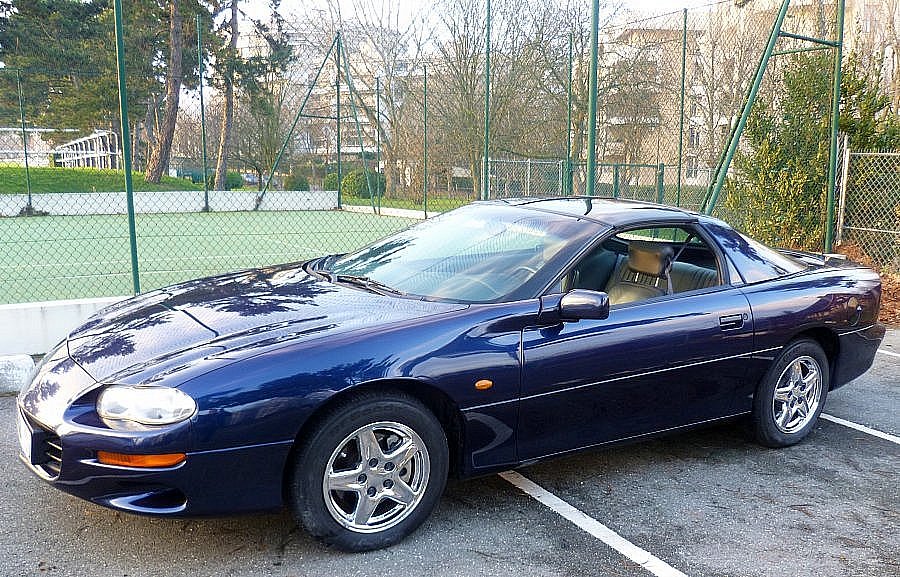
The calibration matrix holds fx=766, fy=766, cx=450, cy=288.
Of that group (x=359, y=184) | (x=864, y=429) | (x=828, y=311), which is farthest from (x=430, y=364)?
(x=359, y=184)

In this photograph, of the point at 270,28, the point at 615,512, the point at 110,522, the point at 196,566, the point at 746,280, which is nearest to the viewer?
the point at 196,566

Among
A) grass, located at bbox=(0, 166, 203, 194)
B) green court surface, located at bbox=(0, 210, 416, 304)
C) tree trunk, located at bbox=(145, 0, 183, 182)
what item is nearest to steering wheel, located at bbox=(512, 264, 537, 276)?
green court surface, located at bbox=(0, 210, 416, 304)

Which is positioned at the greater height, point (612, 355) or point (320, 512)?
point (612, 355)

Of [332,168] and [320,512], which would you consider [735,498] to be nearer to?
[320,512]

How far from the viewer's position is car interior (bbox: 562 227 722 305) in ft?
13.2

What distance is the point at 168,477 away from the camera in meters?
2.72

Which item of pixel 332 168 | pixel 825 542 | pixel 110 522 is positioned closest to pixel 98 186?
pixel 332 168

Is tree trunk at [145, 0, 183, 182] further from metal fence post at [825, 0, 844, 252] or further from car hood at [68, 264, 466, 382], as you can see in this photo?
car hood at [68, 264, 466, 382]

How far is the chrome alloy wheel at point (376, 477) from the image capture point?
301 cm

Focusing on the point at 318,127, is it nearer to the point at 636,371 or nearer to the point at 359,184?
the point at 359,184

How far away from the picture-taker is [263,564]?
298 cm

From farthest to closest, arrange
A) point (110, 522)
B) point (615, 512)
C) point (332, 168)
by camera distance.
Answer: point (332, 168) → point (615, 512) → point (110, 522)

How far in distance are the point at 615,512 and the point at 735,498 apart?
65cm

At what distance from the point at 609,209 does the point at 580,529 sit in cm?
175
